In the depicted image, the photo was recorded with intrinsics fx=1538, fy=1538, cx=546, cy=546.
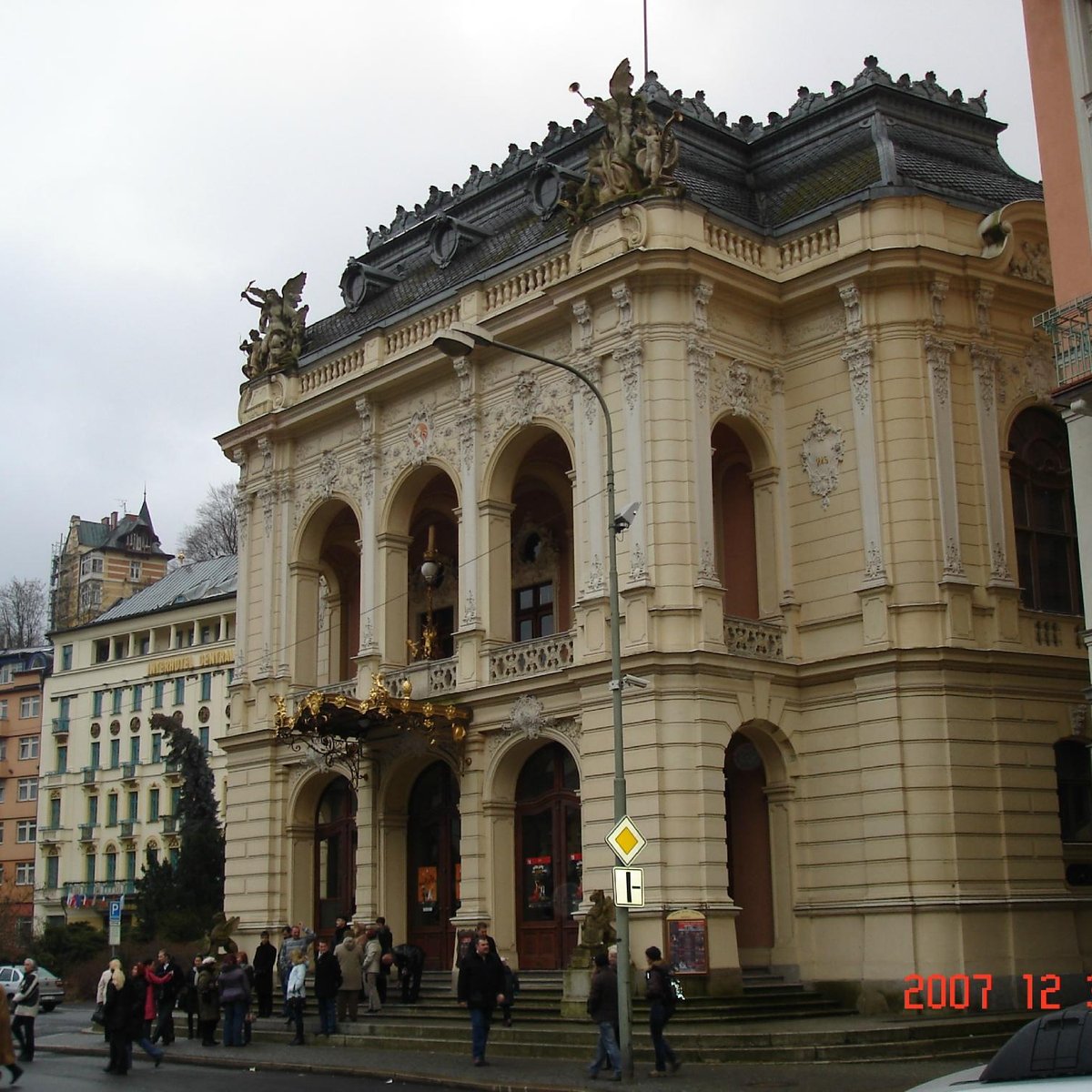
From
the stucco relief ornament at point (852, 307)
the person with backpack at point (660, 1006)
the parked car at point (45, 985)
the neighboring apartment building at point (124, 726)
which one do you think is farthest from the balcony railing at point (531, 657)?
the neighboring apartment building at point (124, 726)

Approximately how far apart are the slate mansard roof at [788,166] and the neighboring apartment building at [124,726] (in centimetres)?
3778

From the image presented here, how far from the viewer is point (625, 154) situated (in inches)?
1144

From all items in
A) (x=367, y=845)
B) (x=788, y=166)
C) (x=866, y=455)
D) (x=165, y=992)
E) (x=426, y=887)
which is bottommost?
(x=165, y=992)

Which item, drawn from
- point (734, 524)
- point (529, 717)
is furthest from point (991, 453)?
point (529, 717)

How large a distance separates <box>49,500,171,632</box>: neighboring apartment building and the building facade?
79.4 metres

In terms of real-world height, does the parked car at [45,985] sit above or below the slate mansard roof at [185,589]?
below

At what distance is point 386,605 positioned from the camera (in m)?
32.8

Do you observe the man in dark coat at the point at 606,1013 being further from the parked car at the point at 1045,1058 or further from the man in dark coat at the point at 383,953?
the parked car at the point at 1045,1058

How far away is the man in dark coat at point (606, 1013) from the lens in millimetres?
19344

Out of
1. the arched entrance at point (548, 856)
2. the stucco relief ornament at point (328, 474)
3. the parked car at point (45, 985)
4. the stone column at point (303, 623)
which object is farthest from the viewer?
the parked car at point (45, 985)

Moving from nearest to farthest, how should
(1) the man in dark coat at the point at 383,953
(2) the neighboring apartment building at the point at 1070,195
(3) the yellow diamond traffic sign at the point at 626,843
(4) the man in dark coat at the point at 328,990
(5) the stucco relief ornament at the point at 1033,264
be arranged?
(3) the yellow diamond traffic sign at the point at 626,843
(2) the neighboring apartment building at the point at 1070,195
(4) the man in dark coat at the point at 328,990
(1) the man in dark coat at the point at 383,953
(5) the stucco relief ornament at the point at 1033,264

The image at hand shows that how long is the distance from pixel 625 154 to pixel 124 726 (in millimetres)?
53667

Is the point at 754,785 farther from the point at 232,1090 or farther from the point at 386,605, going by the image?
the point at 232,1090

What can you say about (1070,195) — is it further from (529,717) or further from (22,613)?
(22,613)
